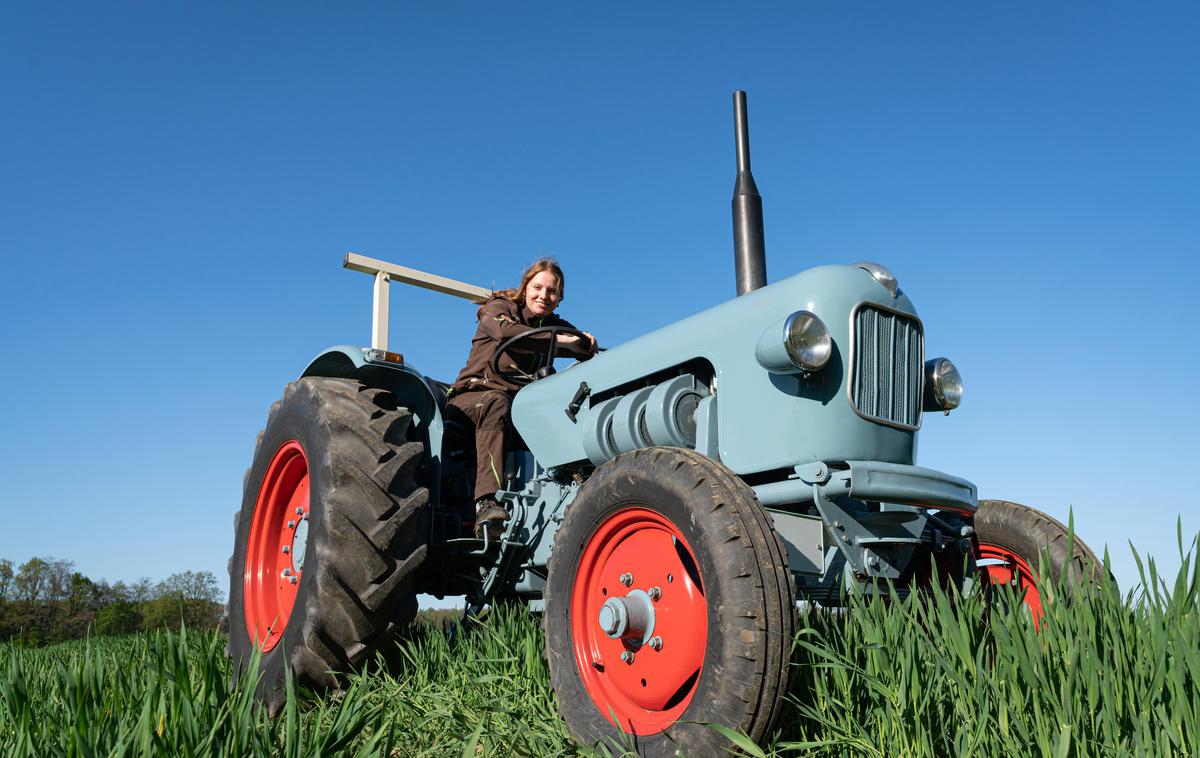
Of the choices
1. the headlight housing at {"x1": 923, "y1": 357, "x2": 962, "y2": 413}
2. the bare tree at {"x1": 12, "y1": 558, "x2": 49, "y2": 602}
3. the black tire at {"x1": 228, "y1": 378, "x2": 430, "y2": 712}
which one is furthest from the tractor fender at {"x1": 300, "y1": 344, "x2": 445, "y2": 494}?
the bare tree at {"x1": 12, "y1": 558, "x2": 49, "y2": 602}

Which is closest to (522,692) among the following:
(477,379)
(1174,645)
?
(477,379)

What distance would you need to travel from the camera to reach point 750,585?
231 centimetres

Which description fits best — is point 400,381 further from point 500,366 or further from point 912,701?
point 912,701

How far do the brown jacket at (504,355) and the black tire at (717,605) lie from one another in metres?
1.55

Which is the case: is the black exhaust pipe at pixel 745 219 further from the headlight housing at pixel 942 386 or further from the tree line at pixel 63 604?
the tree line at pixel 63 604

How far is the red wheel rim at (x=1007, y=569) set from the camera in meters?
3.70

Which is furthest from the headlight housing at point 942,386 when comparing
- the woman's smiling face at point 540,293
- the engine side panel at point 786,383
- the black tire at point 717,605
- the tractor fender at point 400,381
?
the tractor fender at point 400,381

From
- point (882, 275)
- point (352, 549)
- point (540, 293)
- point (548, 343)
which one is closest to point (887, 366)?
point (882, 275)

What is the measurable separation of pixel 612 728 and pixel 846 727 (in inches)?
26.3

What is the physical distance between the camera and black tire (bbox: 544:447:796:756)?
227 cm

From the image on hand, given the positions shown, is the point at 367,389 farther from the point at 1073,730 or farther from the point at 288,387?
the point at 1073,730

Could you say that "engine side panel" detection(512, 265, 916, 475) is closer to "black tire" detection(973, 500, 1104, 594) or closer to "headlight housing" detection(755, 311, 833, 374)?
"headlight housing" detection(755, 311, 833, 374)

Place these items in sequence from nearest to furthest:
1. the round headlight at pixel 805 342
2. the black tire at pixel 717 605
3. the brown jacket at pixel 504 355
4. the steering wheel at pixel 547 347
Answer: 1. the black tire at pixel 717 605
2. the round headlight at pixel 805 342
3. the steering wheel at pixel 547 347
4. the brown jacket at pixel 504 355

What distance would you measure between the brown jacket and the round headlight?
1.57 m
